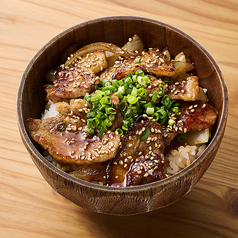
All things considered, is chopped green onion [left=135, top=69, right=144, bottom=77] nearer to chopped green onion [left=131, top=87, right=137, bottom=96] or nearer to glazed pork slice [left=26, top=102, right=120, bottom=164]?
chopped green onion [left=131, top=87, right=137, bottom=96]

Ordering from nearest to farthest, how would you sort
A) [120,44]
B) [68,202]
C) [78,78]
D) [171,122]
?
1. [171,122]
2. [78,78]
3. [68,202]
4. [120,44]

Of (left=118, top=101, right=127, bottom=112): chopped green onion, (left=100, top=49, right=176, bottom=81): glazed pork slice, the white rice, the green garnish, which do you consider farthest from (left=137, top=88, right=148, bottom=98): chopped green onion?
the white rice

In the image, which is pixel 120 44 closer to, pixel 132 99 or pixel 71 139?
pixel 132 99

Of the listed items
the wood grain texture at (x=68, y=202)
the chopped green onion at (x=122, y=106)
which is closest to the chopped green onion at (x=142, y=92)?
the chopped green onion at (x=122, y=106)

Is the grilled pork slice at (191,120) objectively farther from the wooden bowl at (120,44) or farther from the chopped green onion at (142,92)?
the chopped green onion at (142,92)

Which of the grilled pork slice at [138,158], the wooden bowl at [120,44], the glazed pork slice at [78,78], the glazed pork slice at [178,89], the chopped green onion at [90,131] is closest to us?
the wooden bowl at [120,44]

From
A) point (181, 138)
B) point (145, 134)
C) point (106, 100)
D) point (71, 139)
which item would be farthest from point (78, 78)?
point (181, 138)
